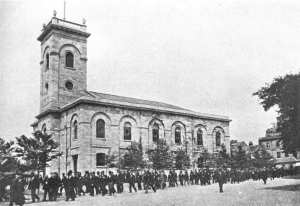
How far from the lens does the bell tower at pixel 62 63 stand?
39750 mm

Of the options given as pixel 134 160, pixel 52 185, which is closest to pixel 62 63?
pixel 134 160

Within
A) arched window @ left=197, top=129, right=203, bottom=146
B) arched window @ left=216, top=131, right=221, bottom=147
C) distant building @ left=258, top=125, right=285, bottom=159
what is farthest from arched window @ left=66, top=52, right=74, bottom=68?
distant building @ left=258, top=125, right=285, bottom=159

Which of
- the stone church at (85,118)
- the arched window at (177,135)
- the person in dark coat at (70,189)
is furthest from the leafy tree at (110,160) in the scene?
the person in dark coat at (70,189)

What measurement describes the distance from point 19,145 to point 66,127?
1141 centimetres

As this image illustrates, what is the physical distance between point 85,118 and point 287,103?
20.2 meters

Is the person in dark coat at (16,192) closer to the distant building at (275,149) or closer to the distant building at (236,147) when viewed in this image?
the distant building at (236,147)

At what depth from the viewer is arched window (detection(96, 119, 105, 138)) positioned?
36.3m

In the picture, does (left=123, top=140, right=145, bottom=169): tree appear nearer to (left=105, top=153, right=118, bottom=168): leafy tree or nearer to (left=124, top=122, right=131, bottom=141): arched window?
(left=105, top=153, right=118, bottom=168): leafy tree

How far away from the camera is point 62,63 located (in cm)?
4056

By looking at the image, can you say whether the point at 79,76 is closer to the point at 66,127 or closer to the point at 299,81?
the point at 66,127

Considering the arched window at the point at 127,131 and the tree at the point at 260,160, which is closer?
the arched window at the point at 127,131

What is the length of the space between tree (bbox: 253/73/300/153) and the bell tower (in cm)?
2359

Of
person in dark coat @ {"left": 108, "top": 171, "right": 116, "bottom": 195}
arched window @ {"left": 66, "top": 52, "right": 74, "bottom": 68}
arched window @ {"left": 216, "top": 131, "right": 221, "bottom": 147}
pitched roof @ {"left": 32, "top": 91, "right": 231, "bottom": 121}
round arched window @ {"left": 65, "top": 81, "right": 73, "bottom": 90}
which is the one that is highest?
arched window @ {"left": 66, "top": 52, "right": 74, "bottom": 68}

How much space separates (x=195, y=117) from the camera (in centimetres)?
4469
